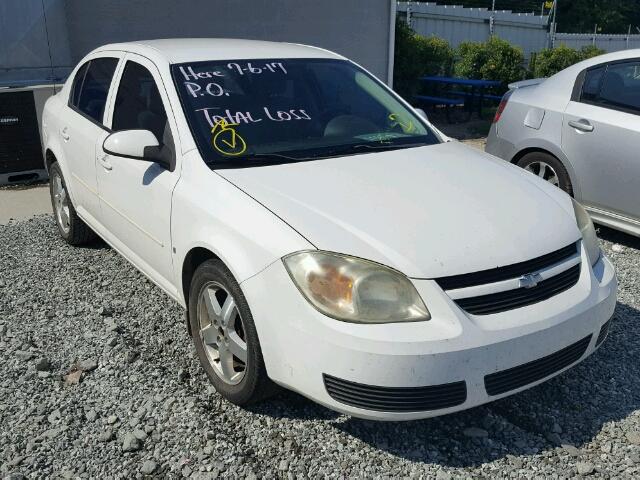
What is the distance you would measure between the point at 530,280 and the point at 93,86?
11.0 ft

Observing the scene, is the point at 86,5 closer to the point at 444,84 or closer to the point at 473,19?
the point at 444,84

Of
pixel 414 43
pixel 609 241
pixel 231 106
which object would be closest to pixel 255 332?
pixel 231 106

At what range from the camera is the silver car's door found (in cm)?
496

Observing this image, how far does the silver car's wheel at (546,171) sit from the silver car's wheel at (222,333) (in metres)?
3.46

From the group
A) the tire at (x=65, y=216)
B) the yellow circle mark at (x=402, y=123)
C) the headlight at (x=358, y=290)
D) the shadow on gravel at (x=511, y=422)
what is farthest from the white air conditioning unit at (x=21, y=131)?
the headlight at (x=358, y=290)

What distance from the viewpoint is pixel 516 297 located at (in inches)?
106

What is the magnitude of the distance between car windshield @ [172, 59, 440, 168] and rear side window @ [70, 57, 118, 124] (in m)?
0.90

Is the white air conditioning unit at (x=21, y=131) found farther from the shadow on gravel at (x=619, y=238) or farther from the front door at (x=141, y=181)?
the shadow on gravel at (x=619, y=238)

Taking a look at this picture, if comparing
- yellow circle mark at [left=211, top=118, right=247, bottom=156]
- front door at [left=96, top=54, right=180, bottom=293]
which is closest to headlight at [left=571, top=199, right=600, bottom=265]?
yellow circle mark at [left=211, top=118, right=247, bottom=156]

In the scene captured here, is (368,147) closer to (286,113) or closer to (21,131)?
(286,113)

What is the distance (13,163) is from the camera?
7355mm

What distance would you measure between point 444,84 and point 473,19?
16.8 ft

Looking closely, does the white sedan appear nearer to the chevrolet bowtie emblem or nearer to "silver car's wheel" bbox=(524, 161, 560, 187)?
the chevrolet bowtie emblem

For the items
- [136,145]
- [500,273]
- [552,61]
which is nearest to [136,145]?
[136,145]
